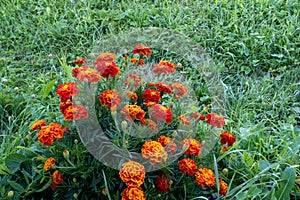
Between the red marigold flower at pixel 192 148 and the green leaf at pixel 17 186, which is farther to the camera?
the green leaf at pixel 17 186

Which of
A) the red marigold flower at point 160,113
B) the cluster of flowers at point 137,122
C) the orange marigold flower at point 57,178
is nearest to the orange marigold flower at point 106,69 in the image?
the cluster of flowers at point 137,122

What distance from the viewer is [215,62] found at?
3018 millimetres

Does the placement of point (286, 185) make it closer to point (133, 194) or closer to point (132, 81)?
point (133, 194)

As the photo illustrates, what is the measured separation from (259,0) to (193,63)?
1.00m

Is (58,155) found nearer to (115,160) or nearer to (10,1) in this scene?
(115,160)

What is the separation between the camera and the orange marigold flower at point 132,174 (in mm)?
1485

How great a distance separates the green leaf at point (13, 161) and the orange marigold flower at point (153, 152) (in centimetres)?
65

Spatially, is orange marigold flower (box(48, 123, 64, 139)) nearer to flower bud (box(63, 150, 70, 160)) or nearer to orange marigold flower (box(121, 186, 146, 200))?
flower bud (box(63, 150, 70, 160))

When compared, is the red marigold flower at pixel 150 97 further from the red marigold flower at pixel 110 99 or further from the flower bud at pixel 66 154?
the flower bud at pixel 66 154

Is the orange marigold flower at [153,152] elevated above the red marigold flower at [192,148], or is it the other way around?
the orange marigold flower at [153,152]

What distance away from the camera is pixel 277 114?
8.43 ft

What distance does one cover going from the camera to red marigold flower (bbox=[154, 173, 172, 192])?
1.64 meters

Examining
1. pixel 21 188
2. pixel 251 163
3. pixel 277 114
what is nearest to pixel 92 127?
pixel 21 188

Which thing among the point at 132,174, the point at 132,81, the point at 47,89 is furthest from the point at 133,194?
the point at 47,89
